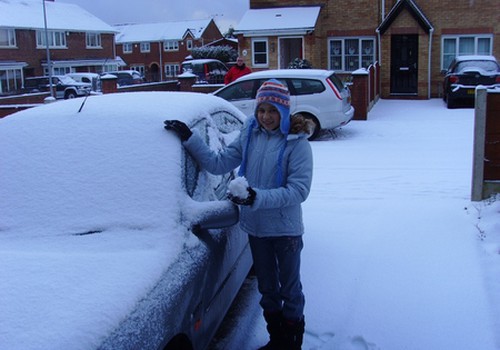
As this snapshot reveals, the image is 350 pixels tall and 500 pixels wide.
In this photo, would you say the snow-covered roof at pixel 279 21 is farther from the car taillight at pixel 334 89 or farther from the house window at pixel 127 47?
the house window at pixel 127 47

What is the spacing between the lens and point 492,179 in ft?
22.2

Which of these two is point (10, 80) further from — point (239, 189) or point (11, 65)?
point (239, 189)

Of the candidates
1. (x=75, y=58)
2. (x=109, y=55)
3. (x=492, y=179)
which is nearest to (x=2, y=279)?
(x=492, y=179)

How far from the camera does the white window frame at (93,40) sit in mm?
54844

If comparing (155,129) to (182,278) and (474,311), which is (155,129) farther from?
(474,311)

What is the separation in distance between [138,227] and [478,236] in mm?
3907

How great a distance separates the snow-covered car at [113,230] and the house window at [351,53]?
823 inches

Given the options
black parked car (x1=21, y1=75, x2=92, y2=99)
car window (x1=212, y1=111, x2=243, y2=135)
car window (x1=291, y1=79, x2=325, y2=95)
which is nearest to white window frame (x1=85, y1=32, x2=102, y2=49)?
black parked car (x1=21, y1=75, x2=92, y2=99)

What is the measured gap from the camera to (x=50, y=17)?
51844mm

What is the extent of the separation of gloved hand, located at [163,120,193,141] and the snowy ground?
1421 millimetres

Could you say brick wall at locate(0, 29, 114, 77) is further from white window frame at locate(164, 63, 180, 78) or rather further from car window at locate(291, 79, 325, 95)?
car window at locate(291, 79, 325, 95)

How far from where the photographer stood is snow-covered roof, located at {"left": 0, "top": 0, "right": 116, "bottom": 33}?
47969mm

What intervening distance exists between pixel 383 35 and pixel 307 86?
1135 centimetres

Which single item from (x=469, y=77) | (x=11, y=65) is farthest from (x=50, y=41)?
(x=469, y=77)
